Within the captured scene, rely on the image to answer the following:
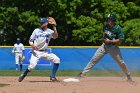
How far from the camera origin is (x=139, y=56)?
24.1 meters

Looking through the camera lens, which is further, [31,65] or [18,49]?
[18,49]

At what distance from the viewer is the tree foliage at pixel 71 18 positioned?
31.9 meters

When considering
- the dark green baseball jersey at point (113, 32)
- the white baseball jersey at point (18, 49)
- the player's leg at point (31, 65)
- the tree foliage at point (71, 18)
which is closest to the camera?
the player's leg at point (31, 65)

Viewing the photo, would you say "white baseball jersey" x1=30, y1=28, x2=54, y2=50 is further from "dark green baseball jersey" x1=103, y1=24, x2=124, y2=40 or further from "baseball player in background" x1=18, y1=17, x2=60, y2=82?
"dark green baseball jersey" x1=103, y1=24, x2=124, y2=40

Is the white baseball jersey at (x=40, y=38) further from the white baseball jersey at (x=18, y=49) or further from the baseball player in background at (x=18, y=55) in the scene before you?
the white baseball jersey at (x=18, y=49)

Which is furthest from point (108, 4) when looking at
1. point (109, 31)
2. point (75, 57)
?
point (109, 31)

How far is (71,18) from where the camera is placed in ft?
106

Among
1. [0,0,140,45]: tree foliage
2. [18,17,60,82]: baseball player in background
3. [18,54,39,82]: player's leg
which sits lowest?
[0,0,140,45]: tree foliage

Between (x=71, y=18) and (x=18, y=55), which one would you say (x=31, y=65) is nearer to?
(x=18, y=55)

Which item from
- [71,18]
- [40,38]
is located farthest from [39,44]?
[71,18]

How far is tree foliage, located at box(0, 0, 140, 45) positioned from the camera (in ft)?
105

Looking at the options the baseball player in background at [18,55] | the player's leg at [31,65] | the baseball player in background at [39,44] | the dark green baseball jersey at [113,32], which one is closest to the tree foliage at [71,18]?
the baseball player in background at [18,55]

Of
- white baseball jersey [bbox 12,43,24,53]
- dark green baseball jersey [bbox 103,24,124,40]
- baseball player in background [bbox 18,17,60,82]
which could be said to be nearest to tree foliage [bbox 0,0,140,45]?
white baseball jersey [bbox 12,43,24,53]

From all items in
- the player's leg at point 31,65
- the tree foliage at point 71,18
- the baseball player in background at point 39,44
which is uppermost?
the baseball player in background at point 39,44
